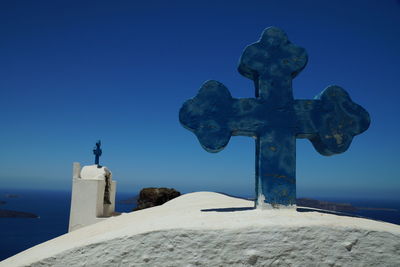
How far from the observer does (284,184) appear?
3.55 m

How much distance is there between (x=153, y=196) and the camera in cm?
1488

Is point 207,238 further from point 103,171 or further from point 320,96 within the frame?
point 103,171

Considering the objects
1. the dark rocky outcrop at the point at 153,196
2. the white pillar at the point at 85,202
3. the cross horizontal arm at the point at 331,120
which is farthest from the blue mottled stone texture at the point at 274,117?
the dark rocky outcrop at the point at 153,196

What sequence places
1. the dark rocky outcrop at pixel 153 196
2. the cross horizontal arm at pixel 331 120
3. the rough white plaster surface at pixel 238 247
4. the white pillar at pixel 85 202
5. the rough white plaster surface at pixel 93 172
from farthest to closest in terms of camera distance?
1. the dark rocky outcrop at pixel 153 196
2. the rough white plaster surface at pixel 93 172
3. the white pillar at pixel 85 202
4. the cross horizontal arm at pixel 331 120
5. the rough white plaster surface at pixel 238 247

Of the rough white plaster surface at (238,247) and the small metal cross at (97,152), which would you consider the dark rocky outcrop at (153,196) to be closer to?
the small metal cross at (97,152)

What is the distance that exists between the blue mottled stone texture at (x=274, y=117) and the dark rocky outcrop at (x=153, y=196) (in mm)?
11772

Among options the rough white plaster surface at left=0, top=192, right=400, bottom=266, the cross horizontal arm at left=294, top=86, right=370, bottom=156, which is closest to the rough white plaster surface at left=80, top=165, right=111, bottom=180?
the rough white plaster surface at left=0, top=192, right=400, bottom=266

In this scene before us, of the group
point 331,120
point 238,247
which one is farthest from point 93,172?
point 238,247

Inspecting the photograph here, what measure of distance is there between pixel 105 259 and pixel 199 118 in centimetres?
180

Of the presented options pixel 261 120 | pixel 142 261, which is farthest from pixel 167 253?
pixel 261 120

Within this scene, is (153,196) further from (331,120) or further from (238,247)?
(238,247)

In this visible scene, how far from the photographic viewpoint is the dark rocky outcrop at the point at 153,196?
14758 millimetres

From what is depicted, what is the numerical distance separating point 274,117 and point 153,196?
1214 cm

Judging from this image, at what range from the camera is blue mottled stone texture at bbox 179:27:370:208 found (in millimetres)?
3566
